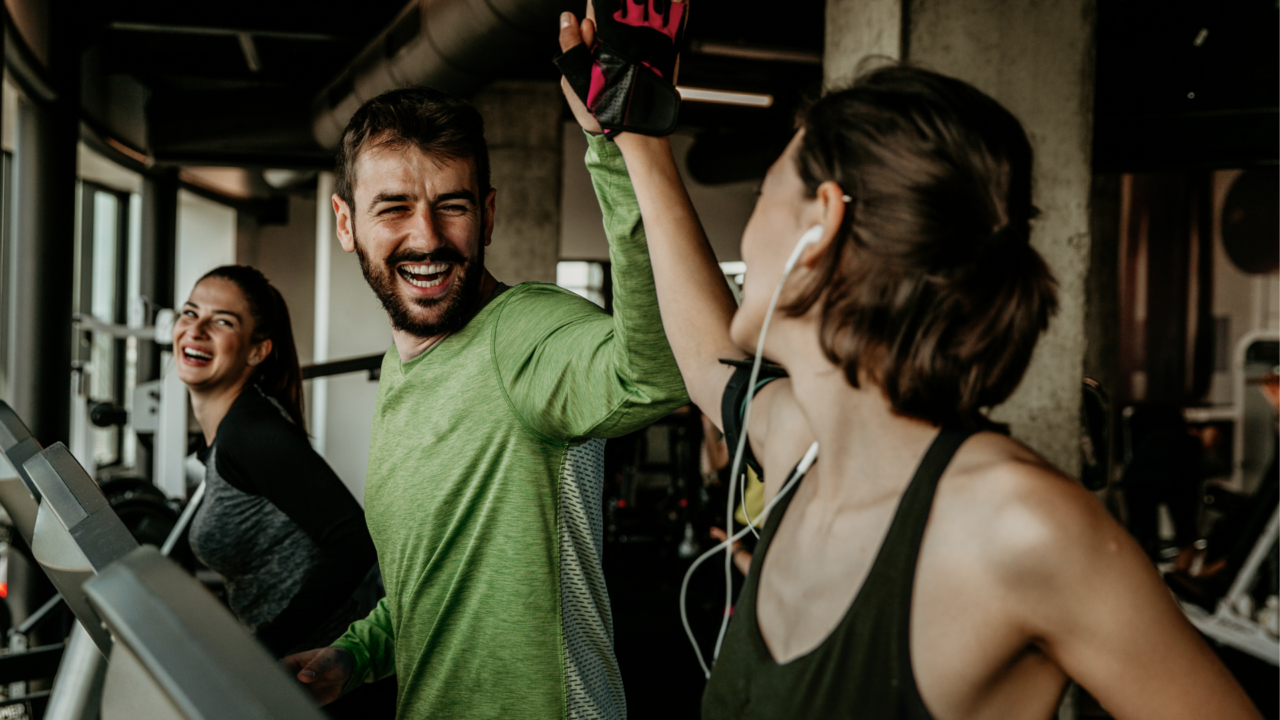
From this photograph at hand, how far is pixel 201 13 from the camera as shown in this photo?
5.40 metres

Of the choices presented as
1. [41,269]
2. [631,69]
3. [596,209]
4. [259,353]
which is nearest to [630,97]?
[631,69]

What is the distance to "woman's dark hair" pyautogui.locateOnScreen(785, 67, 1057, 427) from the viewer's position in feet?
2.33

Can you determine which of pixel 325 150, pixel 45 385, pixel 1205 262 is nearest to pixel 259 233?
pixel 325 150

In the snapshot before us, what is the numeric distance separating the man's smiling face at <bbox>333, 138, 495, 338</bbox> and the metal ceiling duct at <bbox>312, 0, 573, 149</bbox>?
214 cm

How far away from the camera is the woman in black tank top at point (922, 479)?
0.63 m

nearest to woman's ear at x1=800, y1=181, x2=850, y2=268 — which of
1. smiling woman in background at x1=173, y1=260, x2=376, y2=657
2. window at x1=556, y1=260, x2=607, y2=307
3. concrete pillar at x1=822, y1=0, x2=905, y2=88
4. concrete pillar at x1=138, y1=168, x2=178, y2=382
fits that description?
smiling woman in background at x1=173, y1=260, x2=376, y2=657

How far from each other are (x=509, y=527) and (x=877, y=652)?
0.54m

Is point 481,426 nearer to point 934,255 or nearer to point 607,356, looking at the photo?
point 607,356

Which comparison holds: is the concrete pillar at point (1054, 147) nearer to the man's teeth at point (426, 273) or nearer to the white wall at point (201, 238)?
the man's teeth at point (426, 273)

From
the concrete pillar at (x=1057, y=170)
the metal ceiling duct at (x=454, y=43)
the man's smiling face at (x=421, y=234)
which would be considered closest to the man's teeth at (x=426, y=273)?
the man's smiling face at (x=421, y=234)

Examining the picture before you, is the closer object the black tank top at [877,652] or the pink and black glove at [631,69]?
the black tank top at [877,652]

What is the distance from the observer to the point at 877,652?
688 mm

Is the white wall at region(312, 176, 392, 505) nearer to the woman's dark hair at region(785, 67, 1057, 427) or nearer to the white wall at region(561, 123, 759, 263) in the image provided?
the white wall at region(561, 123, 759, 263)

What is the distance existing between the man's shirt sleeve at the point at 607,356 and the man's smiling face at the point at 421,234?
0.17 m
